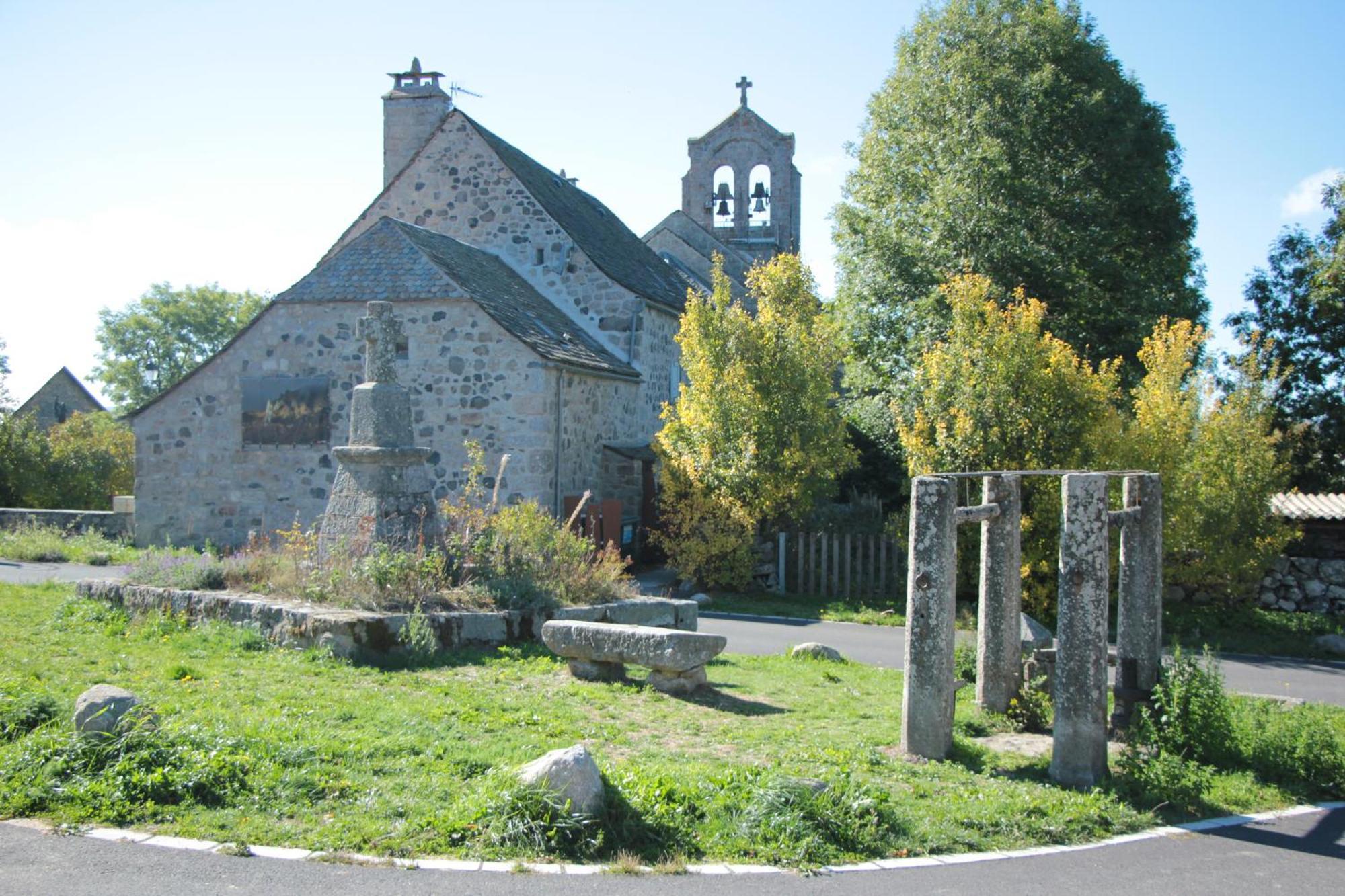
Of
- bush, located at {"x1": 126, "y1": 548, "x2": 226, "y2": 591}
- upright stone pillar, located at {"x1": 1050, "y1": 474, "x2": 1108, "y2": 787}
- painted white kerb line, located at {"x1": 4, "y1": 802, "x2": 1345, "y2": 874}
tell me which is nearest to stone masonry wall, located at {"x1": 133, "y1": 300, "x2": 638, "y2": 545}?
bush, located at {"x1": 126, "y1": 548, "x2": 226, "y2": 591}

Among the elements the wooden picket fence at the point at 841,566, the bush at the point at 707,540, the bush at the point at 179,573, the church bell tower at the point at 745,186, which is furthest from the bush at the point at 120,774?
the church bell tower at the point at 745,186

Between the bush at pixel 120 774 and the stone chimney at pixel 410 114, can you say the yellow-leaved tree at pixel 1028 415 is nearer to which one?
the bush at pixel 120 774

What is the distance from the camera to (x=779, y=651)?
502 inches

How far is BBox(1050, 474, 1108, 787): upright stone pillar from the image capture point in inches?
276

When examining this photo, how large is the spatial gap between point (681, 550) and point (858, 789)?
39.6 ft

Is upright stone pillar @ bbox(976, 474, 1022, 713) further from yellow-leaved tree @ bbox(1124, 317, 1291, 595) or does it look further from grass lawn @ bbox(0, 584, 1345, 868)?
yellow-leaved tree @ bbox(1124, 317, 1291, 595)

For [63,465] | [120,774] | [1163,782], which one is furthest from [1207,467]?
[63,465]

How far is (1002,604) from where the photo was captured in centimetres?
897

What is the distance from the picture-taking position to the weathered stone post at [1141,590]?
8.34 m

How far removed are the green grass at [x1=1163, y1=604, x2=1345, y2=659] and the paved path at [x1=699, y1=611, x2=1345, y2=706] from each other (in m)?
0.45

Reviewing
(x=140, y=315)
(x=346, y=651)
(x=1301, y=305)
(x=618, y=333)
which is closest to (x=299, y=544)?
(x=346, y=651)

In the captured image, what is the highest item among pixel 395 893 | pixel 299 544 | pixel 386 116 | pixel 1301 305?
pixel 386 116

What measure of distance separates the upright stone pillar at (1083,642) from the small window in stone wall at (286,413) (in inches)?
628

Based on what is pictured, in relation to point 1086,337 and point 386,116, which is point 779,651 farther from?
point 386,116
